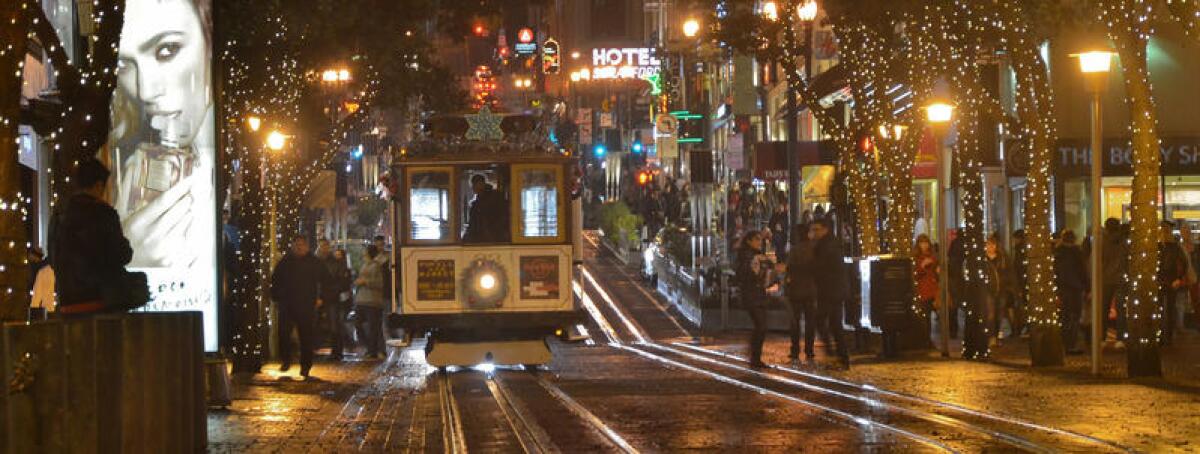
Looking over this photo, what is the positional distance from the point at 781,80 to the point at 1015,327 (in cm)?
3557

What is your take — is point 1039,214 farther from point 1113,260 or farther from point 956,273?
point 956,273

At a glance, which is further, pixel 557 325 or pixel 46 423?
pixel 557 325

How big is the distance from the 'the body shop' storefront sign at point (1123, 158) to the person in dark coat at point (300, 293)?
575 inches

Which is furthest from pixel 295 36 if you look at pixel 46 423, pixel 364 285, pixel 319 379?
pixel 46 423

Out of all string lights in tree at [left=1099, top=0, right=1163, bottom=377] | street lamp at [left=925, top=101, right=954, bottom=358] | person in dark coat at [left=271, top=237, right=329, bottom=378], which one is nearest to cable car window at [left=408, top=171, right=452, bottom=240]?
person in dark coat at [left=271, top=237, right=329, bottom=378]

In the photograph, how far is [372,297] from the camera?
29203 millimetres

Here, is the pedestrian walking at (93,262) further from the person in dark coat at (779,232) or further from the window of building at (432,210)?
the person in dark coat at (779,232)

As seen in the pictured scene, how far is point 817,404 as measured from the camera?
1758 centimetres

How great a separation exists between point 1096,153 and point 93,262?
12866 millimetres

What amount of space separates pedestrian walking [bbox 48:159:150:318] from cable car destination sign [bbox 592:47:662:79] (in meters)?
87.8

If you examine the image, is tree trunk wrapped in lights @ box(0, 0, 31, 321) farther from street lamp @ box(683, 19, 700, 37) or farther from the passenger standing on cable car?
street lamp @ box(683, 19, 700, 37)

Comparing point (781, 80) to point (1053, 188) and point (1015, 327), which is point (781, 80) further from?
point (1015, 327)

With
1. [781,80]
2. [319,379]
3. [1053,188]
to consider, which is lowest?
[319,379]

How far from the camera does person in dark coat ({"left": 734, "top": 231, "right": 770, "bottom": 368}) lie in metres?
23.5
